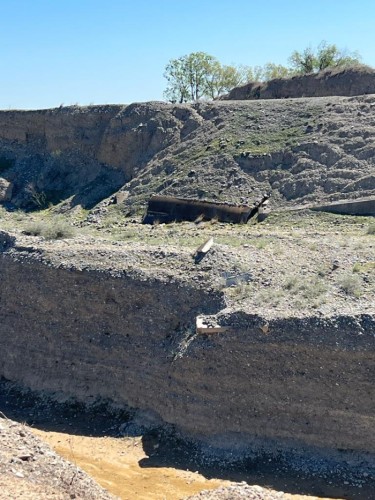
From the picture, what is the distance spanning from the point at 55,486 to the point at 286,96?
3564 centimetres

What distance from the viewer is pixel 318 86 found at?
4372 centimetres

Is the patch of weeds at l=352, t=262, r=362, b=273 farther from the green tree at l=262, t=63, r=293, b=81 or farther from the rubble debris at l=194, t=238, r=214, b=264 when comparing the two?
the green tree at l=262, t=63, r=293, b=81

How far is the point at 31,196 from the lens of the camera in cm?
3938

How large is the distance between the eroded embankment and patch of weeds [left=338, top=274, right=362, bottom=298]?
1.40m

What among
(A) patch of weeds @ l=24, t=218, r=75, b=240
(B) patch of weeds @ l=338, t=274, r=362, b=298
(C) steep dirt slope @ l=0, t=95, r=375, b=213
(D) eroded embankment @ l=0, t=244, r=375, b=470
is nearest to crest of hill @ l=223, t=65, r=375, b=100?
(C) steep dirt slope @ l=0, t=95, r=375, b=213

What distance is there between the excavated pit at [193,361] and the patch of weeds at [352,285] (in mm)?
1370

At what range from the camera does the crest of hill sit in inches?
1645

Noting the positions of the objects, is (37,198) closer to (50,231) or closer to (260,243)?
(50,231)

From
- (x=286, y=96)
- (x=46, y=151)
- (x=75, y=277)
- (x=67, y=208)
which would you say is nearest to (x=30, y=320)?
(x=75, y=277)

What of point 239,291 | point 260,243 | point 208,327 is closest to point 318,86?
point 260,243

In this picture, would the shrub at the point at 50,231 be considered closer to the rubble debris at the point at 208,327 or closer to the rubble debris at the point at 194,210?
the rubble debris at the point at 194,210

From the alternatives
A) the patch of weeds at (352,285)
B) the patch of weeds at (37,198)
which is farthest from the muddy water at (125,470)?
the patch of weeds at (37,198)

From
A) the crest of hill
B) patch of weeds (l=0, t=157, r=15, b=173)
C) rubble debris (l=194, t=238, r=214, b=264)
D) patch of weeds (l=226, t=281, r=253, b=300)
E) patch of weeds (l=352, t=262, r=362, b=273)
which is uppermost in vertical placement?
the crest of hill

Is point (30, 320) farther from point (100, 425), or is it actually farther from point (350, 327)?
point (350, 327)
